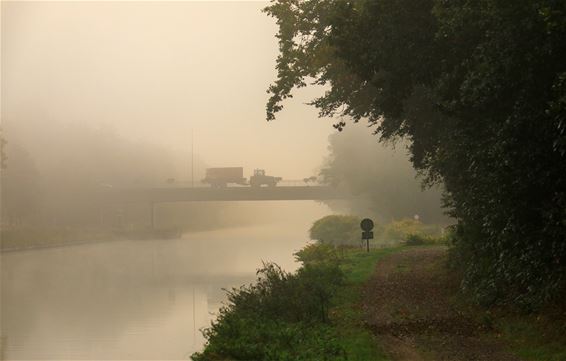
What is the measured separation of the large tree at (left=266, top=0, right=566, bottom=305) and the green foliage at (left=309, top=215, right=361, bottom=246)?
52029mm

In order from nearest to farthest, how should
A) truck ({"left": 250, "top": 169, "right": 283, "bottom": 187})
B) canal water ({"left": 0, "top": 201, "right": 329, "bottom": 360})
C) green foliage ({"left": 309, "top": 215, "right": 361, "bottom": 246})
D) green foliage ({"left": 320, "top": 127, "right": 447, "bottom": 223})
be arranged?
canal water ({"left": 0, "top": 201, "right": 329, "bottom": 360})
green foliage ({"left": 320, "top": 127, "right": 447, "bottom": 223})
green foliage ({"left": 309, "top": 215, "right": 361, "bottom": 246})
truck ({"left": 250, "top": 169, "right": 283, "bottom": 187})

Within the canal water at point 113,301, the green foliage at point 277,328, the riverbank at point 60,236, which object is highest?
the riverbank at point 60,236

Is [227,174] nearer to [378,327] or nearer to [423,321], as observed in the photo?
[423,321]

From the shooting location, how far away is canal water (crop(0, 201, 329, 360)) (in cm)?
2444

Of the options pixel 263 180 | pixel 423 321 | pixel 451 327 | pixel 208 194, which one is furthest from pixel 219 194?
pixel 451 327

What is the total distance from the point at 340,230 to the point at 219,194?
27.1 meters

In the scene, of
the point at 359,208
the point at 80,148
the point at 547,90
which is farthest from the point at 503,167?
the point at 80,148

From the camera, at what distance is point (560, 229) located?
11961 millimetres

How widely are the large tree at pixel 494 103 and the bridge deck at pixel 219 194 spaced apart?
74155mm

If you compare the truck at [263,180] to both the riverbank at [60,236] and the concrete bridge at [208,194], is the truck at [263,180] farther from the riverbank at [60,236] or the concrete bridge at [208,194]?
the riverbank at [60,236]

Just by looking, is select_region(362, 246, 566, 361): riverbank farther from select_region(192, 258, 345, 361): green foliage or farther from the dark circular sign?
the dark circular sign

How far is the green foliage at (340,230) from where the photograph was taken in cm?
7350

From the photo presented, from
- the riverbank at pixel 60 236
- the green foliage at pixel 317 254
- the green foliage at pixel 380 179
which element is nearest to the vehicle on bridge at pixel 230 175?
the riverbank at pixel 60 236

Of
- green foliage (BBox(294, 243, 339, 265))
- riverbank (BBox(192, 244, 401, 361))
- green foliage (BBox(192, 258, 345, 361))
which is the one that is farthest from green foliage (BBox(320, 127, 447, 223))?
green foliage (BBox(192, 258, 345, 361))
